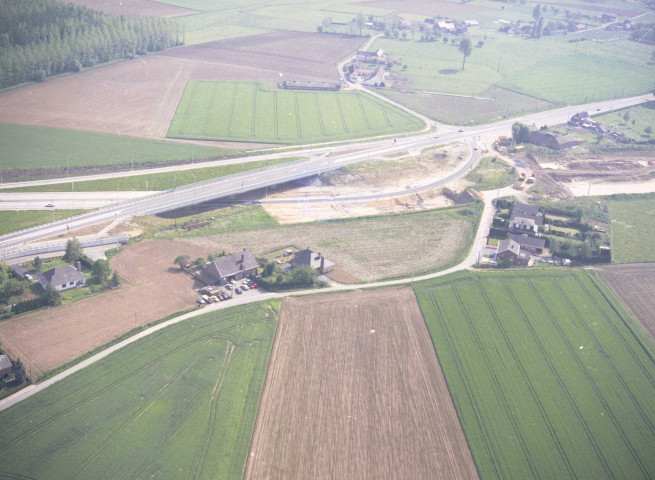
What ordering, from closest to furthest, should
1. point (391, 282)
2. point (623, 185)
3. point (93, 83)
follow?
1. point (391, 282)
2. point (623, 185)
3. point (93, 83)

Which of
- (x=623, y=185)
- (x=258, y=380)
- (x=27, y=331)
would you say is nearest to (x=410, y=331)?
(x=258, y=380)

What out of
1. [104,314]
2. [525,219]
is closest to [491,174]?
[525,219]

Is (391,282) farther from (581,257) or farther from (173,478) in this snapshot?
(173,478)

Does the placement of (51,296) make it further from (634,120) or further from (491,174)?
(634,120)

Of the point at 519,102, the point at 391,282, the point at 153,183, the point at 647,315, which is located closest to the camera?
the point at 647,315

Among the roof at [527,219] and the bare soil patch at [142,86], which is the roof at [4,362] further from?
the bare soil patch at [142,86]
